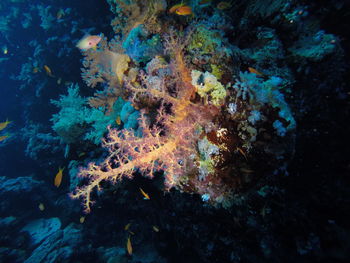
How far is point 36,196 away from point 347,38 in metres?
12.4

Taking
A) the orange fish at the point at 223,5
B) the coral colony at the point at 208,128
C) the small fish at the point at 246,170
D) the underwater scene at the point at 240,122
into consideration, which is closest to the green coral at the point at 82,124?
the underwater scene at the point at 240,122

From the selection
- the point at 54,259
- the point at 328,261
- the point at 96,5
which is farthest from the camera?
the point at 96,5

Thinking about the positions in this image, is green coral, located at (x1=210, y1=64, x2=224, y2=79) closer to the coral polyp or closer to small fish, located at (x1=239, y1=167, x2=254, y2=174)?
the coral polyp

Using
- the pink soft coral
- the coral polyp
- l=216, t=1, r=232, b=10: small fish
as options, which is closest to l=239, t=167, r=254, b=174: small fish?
the coral polyp

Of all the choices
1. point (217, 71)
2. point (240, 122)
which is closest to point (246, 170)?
point (240, 122)

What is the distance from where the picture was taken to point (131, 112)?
396 centimetres

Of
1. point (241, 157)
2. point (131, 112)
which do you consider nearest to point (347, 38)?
point (241, 157)

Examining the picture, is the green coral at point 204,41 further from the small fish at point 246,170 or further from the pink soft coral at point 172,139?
the small fish at point 246,170

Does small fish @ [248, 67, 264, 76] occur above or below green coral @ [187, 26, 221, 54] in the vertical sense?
below

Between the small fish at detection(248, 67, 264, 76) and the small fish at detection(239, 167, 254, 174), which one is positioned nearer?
the small fish at detection(239, 167, 254, 174)

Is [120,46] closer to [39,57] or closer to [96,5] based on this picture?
[96,5]

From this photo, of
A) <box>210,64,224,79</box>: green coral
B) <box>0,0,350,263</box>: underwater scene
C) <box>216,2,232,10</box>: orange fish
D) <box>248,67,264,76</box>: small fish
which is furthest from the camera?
<box>216,2,232,10</box>: orange fish

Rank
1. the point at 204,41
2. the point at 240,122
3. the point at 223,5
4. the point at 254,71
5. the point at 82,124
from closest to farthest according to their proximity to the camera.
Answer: the point at 240,122
the point at 254,71
the point at 204,41
the point at 223,5
the point at 82,124

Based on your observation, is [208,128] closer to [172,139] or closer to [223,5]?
[172,139]
